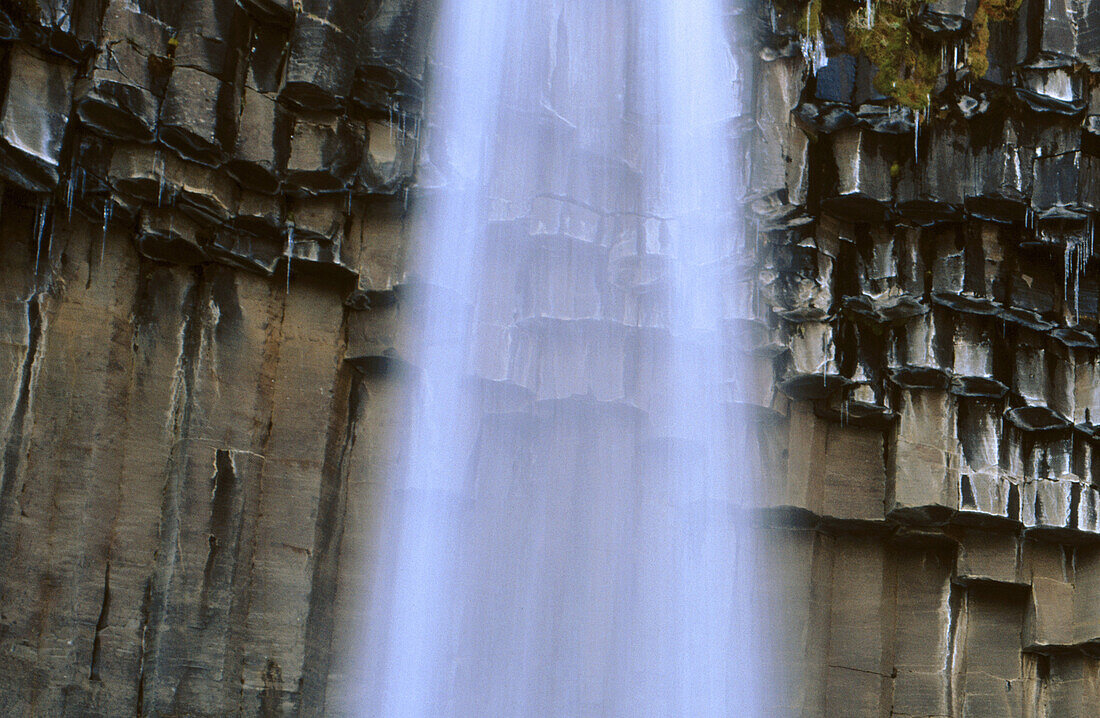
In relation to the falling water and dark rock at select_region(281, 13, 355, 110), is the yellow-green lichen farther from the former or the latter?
dark rock at select_region(281, 13, 355, 110)

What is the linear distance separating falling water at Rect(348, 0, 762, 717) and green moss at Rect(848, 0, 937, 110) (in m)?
1.48

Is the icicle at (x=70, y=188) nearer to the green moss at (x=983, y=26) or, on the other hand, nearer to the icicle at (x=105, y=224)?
the icicle at (x=105, y=224)

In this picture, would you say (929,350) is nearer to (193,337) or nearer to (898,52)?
(898,52)

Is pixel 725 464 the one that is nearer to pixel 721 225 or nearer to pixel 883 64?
pixel 721 225

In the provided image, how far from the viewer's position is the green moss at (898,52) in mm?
12602

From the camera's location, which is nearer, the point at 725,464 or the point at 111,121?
the point at 111,121

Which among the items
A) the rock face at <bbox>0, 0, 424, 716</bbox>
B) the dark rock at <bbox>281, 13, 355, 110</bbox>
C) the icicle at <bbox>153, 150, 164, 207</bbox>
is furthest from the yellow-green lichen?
the icicle at <bbox>153, 150, 164, 207</bbox>

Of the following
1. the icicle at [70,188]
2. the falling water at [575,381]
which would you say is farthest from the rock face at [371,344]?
the falling water at [575,381]

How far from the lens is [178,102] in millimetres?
10742

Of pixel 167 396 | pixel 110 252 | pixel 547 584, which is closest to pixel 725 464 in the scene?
pixel 547 584

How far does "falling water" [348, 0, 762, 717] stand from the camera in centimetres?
1184

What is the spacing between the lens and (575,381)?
40.1ft

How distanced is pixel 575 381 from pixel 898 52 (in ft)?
17.2

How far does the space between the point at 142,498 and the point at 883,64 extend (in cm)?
914
